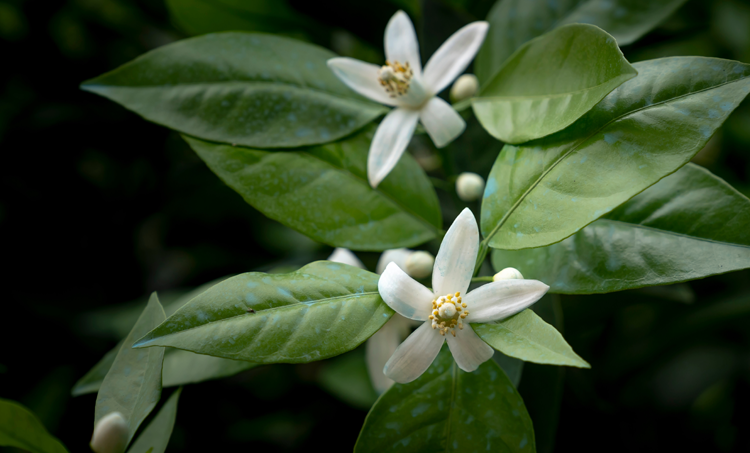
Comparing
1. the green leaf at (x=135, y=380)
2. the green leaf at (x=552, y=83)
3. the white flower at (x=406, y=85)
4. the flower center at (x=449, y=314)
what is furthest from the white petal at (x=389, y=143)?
the green leaf at (x=135, y=380)

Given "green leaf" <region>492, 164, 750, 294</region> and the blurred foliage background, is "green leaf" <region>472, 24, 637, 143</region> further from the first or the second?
the blurred foliage background

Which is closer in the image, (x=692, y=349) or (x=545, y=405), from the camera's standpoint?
(x=545, y=405)

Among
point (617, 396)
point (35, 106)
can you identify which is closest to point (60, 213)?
point (35, 106)

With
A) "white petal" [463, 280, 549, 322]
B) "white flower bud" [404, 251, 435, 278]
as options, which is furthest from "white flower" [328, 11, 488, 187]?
"white petal" [463, 280, 549, 322]

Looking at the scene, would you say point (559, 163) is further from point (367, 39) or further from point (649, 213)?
point (367, 39)

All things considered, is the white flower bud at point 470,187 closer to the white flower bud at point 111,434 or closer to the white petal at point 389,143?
the white petal at point 389,143

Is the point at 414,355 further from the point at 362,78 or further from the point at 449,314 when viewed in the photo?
the point at 362,78
